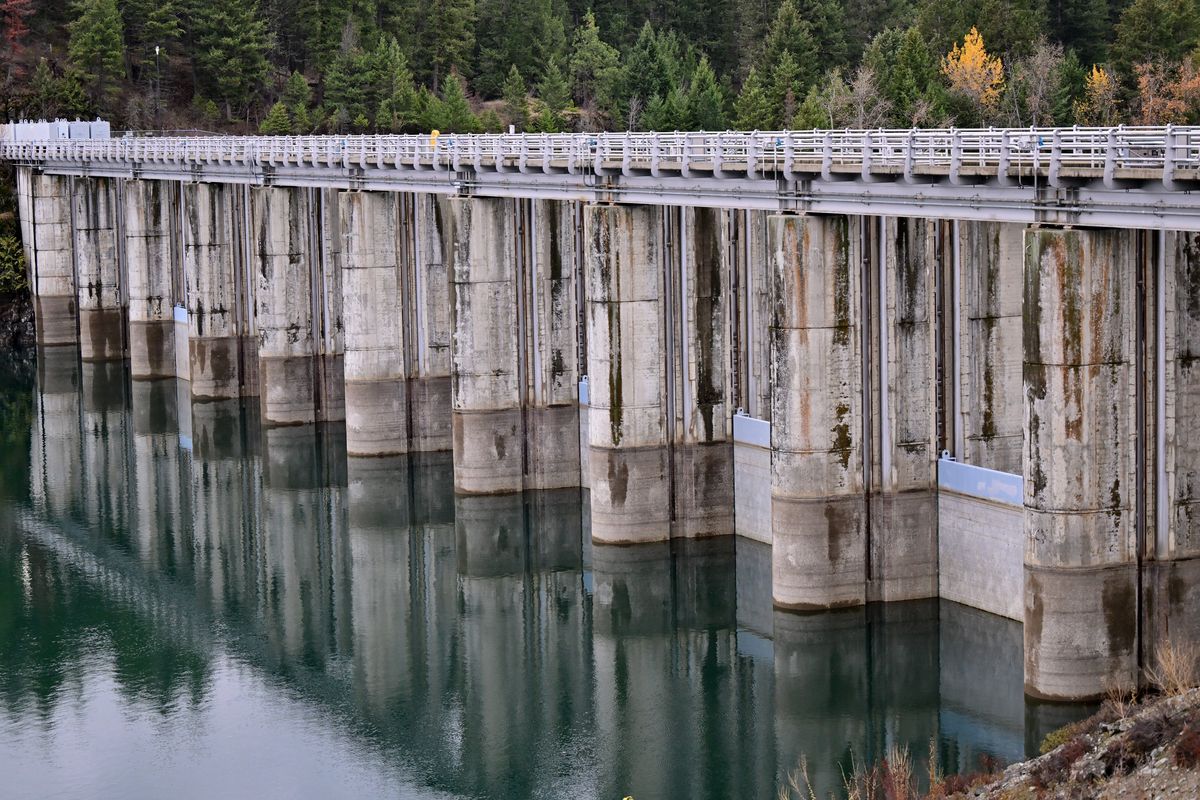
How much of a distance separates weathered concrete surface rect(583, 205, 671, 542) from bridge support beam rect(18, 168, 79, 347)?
57.4m

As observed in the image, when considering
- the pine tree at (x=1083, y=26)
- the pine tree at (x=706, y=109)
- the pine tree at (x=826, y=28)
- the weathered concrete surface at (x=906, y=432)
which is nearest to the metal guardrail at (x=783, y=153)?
the weathered concrete surface at (x=906, y=432)

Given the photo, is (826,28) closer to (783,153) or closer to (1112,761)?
(783,153)

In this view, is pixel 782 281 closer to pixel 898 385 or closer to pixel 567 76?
pixel 898 385

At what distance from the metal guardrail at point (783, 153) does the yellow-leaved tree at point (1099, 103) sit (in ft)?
148

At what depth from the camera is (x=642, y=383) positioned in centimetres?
5256

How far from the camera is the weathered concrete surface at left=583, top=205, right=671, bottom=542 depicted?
52250 millimetres

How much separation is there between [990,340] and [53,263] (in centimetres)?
6807

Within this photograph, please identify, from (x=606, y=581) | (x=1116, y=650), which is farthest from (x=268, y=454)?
(x=1116, y=650)

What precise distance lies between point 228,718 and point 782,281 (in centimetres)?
1552

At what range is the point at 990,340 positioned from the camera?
4653 cm

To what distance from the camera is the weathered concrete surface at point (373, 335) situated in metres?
66.8

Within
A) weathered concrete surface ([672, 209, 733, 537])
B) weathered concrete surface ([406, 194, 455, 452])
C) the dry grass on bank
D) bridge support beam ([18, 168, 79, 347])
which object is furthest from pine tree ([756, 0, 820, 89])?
the dry grass on bank

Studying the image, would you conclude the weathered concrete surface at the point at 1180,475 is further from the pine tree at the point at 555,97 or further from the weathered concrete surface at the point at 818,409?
the pine tree at the point at 555,97

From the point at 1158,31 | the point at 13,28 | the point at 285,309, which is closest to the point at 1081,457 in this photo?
the point at 285,309
